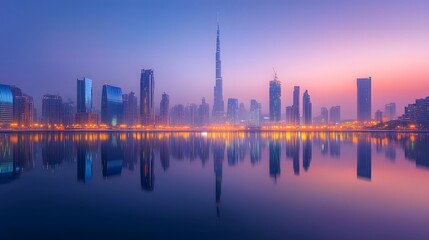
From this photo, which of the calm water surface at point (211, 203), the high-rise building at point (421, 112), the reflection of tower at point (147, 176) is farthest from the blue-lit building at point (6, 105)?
the high-rise building at point (421, 112)

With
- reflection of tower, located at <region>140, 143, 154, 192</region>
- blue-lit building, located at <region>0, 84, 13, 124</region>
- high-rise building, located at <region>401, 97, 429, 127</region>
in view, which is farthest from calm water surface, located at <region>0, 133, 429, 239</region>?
high-rise building, located at <region>401, 97, 429, 127</region>

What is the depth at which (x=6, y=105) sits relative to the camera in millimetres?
187625

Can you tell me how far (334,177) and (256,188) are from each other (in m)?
8.63

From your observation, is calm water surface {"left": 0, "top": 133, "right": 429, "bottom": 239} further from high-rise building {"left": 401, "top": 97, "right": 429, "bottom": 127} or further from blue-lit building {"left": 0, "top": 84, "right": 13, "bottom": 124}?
high-rise building {"left": 401, "top": 97, "right": 429, "bottom": 127}

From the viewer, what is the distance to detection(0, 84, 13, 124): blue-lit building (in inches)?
7319

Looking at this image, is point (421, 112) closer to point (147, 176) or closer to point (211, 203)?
point (147, 176)

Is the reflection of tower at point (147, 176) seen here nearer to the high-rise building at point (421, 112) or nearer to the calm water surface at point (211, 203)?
the calm water surface at point (211, 203)

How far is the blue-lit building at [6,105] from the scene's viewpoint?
7319 inches

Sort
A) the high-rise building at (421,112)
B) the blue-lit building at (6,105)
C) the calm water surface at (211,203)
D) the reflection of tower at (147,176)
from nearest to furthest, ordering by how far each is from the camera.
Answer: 1. the calm water surface at (211,203)
2. the reflection of tower at (147,176)
3. the blue-lit building at (6,105)
4. the high-rise building at (421,112)

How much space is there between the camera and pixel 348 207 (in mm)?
15156

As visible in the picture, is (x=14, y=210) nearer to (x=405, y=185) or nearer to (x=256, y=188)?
(x=256, y=188)

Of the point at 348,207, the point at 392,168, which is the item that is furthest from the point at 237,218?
the point at 392,168

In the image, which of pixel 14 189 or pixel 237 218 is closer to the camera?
pixel 237 218

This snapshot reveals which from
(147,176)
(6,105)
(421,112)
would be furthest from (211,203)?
(421,112)
